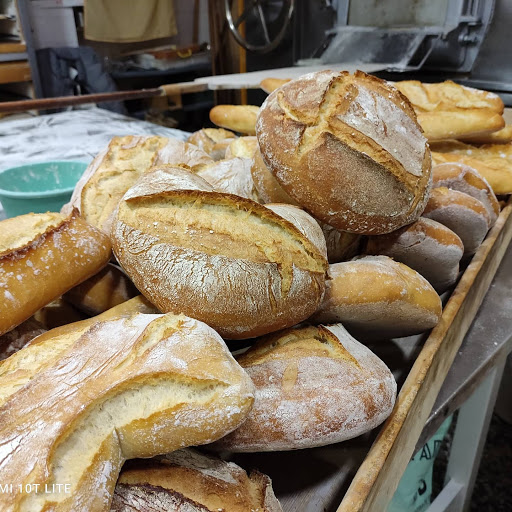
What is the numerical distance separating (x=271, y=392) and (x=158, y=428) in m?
0.16

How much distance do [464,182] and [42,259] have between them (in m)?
0.97

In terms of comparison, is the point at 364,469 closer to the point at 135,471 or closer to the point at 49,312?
the point at 135,471

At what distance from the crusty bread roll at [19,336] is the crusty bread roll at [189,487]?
0.30 metres

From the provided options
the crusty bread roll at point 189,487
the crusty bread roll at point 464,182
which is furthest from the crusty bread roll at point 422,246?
the crusty bread roll at point 189,487

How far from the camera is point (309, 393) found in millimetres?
597

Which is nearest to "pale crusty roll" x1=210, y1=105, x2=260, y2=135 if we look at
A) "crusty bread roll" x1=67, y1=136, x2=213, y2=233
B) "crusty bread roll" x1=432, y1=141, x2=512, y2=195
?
"crusty bread roll" x1=67, y1=136, x2=213, y2=233

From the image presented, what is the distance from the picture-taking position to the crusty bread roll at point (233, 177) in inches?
37.2

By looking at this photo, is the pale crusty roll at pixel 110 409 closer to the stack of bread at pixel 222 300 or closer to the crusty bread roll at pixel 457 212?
the stack of bread at pixel 222 300

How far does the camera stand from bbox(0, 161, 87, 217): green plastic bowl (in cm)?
103

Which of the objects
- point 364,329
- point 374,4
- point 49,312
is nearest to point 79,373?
point 49,312

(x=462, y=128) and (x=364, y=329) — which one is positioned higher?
(x=462, y=128)

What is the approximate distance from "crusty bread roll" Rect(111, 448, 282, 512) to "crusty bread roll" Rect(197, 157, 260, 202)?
53cm

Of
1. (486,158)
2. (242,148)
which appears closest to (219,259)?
(242,148)

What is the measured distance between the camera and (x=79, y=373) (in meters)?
0.53
